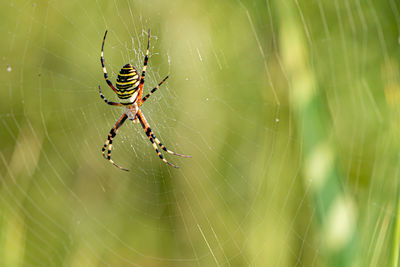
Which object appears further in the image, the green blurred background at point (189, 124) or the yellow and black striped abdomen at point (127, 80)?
→ the yellow and black striped abdomen at point (127, 80)

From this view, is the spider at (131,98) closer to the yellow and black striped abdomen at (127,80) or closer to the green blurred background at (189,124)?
the yellow and black striped abdomen at (127,80)

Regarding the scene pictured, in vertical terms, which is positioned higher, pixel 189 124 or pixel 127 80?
pixel 127 80

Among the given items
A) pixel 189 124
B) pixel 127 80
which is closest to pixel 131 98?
pixel 127 80

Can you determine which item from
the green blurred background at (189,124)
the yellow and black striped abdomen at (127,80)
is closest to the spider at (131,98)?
the yellow and black striped abdomen at (127,80)

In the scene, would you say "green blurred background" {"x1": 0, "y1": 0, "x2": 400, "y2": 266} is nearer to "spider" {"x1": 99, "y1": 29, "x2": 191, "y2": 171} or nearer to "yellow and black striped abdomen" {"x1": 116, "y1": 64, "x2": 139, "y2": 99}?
"spider" {"x1": 99, "y1": 29, "x2": 191, "y2": 171}

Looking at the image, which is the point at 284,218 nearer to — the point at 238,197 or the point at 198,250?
the point at 238,197

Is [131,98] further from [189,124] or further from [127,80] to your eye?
[189,124]
